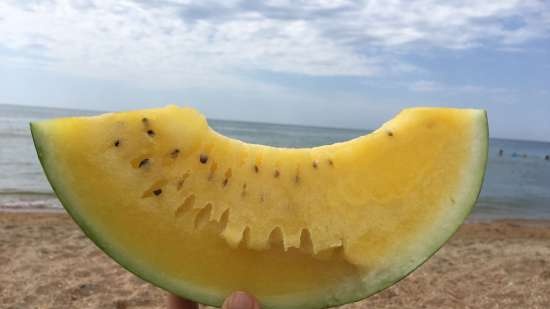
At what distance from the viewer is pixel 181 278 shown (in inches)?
40.5

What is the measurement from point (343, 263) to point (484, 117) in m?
0.44

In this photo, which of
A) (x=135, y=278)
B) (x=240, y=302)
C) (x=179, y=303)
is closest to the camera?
(x=240, y=302)

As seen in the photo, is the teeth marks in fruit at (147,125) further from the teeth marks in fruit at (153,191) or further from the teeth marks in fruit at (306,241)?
the teeth marks in fruit at (306,241)

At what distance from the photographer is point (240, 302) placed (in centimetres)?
97

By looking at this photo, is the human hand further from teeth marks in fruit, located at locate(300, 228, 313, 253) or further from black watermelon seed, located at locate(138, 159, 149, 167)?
black watermelon seed, located at locate(138, 159, 149, 167)

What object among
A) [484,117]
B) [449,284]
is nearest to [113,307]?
[449,284]

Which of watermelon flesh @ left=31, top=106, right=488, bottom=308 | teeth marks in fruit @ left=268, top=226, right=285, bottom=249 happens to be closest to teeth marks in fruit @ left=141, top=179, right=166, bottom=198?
watermelon flesh @ left=31, top=106, right=488, bottom=308

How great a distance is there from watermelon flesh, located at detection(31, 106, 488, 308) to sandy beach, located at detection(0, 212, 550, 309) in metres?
3.74

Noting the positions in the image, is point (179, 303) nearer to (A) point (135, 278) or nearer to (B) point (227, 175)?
(B) point (227, 175)

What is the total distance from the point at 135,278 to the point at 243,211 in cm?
462

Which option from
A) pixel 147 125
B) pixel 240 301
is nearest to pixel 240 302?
pixel 240 301

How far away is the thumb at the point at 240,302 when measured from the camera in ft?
3.16

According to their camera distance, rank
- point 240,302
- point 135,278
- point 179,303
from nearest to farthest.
→ 1. point 240,302
2. point 179,303
3. point 135,278

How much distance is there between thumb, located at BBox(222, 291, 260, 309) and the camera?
0.96 m
